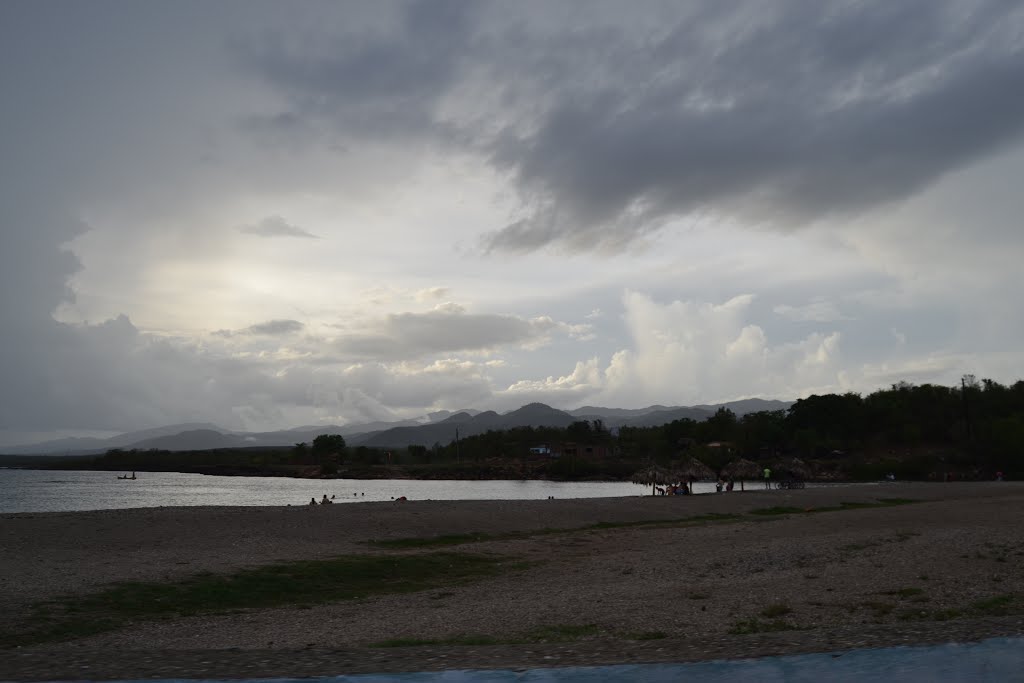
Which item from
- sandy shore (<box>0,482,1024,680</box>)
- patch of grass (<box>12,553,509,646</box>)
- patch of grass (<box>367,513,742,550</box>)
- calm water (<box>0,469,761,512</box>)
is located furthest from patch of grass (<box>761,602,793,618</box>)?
calm water (<box>0,469,761,512</box>)

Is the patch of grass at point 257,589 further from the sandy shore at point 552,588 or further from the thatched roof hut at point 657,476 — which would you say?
the thatched roof hut at point 657,476

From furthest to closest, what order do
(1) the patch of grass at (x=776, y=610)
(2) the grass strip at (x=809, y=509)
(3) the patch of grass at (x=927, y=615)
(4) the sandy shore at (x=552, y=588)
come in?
(2) the grass strip at (x=809, y=509) < (1) the patch of grass at (x=776, y=610) < (3) the patch of grass at (x=927, y=615) < (4) the sandy shore at (x=552, y=588)

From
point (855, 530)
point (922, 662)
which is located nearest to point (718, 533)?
point (855, 530)

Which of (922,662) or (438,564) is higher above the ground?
(922,662)

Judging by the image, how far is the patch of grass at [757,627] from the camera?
1142 cm

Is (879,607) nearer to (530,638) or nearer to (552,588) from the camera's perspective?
(530,638)

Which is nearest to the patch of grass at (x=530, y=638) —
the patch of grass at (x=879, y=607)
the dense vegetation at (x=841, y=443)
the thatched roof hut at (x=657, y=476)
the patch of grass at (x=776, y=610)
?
the patch of grass at (x=776, y=610)

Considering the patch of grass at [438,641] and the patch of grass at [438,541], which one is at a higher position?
the patch of grass at [438,641]

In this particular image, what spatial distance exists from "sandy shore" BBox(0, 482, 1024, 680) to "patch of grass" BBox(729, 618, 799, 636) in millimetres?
62

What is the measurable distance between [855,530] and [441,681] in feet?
85.8

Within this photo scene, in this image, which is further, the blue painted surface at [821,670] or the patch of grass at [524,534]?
the patch of grass at [524,534]

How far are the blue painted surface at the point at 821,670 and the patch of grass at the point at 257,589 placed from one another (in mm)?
10755

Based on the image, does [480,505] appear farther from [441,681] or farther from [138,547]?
[441,681]

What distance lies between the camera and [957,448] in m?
103
